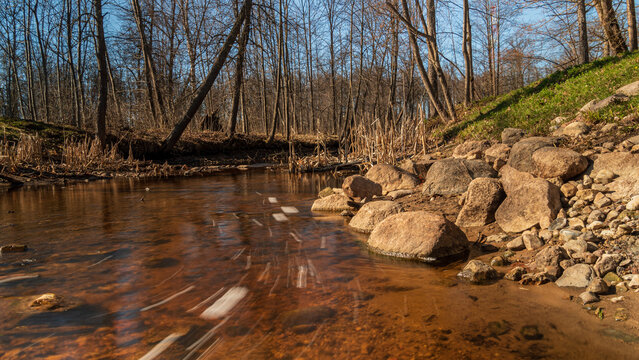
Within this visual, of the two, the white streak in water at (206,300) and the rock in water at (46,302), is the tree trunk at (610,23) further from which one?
the rock in water at (46,302)

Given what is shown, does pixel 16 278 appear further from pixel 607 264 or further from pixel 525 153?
pixel 525 153

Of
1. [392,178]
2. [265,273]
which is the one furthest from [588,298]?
[392,178]

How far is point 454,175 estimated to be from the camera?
5789mm

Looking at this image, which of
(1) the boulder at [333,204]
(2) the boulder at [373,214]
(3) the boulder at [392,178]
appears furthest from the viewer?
(3) the boulder at [392,178]

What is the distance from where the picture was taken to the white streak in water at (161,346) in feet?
6.96

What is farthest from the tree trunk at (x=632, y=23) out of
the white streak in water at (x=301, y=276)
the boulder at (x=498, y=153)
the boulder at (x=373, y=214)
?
the white streak in water at (x=301, y=276)

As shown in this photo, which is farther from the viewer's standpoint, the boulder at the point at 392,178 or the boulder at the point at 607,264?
the boulder at the point at 392,178

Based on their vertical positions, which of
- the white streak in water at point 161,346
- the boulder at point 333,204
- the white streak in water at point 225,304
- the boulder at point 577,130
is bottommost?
the white streak in water at point 161,346

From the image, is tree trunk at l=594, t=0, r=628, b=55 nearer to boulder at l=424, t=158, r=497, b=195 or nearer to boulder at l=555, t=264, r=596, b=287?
boulder at l=424, t=158, r=497, b=195

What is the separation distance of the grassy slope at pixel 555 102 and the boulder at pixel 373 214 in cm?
391

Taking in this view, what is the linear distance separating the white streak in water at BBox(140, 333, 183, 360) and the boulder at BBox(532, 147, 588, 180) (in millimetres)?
Result: 4387

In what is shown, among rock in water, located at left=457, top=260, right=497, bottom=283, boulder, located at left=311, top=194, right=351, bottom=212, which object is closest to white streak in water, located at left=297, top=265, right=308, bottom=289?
rock in water, located at left=457, top=260, right=497, bottom=283

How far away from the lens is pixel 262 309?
2.71m

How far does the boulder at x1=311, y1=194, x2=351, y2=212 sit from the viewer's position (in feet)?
20.7
